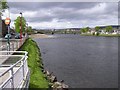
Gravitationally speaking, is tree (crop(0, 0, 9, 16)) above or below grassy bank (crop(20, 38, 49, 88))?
above

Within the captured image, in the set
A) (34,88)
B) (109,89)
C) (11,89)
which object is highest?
(11,89)

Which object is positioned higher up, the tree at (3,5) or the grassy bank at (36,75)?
the tree at (3,5)

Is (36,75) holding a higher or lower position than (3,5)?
lower

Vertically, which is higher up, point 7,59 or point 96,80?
point 7,59

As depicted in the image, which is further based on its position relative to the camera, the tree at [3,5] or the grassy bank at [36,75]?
the tree at [3,5]

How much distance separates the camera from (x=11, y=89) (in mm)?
8141

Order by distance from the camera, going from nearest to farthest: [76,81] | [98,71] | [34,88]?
1. [34,88]
2. [76,81]
3. [98,71]

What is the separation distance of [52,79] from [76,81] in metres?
4.41

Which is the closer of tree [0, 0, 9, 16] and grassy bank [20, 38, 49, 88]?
grassy bank [20, 38, 49, 88]

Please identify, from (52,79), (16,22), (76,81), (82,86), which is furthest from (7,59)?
(16,22)

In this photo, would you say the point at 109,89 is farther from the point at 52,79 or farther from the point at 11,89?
the point at 11,89

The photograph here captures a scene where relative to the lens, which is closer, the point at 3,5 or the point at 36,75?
the point at 36,75

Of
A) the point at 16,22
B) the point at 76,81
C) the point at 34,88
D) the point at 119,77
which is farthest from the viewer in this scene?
the point at 16,22

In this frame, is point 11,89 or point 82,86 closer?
point 11,89
